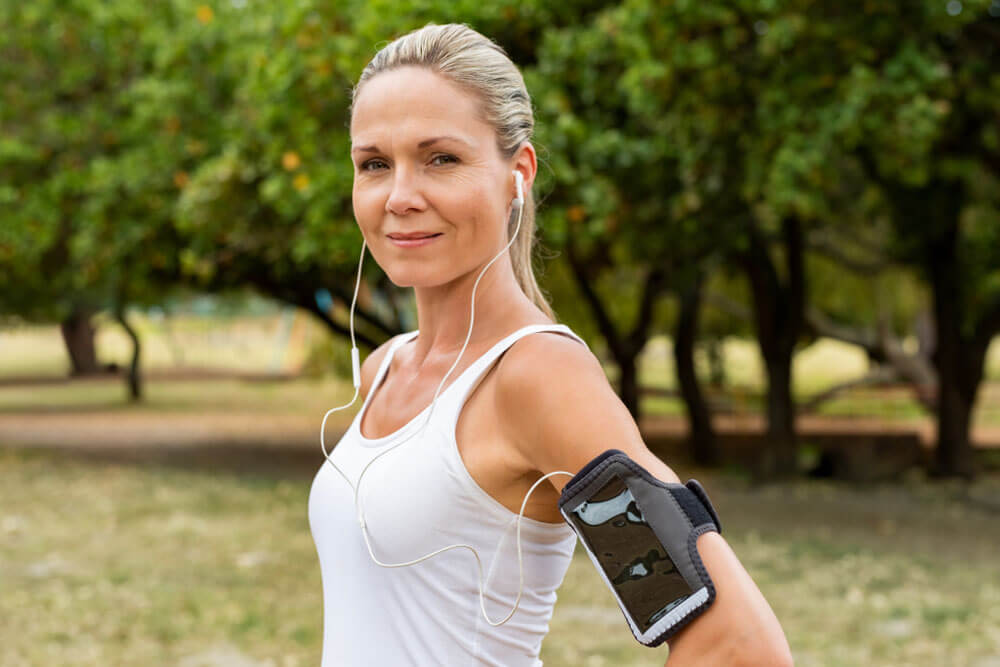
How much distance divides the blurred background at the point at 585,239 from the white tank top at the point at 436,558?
2.22ft

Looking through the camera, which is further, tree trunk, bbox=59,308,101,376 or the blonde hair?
tree trunk, bbox=59,308,101,376

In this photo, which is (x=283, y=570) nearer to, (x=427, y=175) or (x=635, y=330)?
(x=427, y=175)

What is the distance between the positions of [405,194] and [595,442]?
475 mm

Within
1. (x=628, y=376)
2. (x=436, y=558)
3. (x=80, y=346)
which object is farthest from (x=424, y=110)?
(x=80, y=346)

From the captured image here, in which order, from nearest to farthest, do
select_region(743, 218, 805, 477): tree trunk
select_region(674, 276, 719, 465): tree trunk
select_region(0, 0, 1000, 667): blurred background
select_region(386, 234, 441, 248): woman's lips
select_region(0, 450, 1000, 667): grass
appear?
1. select_region(386, 234, 441, 248): woman's lips
2. select_region(0, 450, 1000, 667): grass
3. select_region(0, 0, 1000, 667): blurred background
4. select_region(743, 218, 805, 477): tree trunk
5. select_region(674, 276, 719, 465): tree trunk

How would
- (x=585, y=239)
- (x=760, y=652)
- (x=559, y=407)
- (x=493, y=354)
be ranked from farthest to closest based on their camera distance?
(x=585, y=239) < (x=493, y=354) < (x=559, y=407) < (x=760, y=652)

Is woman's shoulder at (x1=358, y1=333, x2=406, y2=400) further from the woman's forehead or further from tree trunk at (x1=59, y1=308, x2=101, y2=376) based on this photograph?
tree trunk at (x1=59, y1=308, x2=101, y2=376)

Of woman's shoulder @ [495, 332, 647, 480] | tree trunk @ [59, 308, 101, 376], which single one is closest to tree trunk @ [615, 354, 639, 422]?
woman's shoulder @ [495, 332, 647, 480]

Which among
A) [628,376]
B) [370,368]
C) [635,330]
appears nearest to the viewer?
[370,368]

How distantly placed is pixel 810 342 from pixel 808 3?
14.9 metres

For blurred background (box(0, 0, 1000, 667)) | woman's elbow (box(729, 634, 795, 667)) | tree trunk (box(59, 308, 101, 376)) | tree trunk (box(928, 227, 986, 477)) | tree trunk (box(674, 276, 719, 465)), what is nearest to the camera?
woman's elbow (box(729, 634, 795, 667))

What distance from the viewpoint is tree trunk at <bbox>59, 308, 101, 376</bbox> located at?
131ft

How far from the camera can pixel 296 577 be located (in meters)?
9.05

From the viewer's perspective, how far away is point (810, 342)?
22141 millimetres
